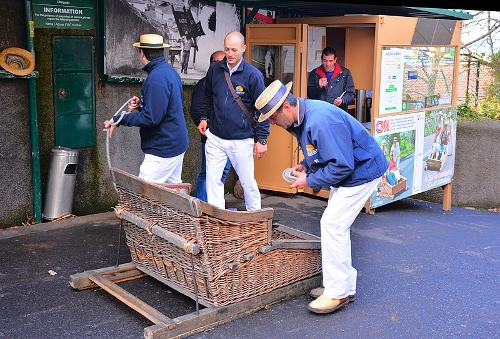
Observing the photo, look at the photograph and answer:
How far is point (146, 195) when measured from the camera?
169 inches

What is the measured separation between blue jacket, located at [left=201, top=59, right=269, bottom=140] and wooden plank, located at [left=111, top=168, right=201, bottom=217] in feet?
4.49

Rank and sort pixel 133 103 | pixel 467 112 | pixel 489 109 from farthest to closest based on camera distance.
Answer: pixel 489 109 < pixel 467 112 < pixel 133 103

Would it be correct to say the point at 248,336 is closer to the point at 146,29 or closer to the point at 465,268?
the point at 465,268

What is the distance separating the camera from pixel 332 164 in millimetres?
4047

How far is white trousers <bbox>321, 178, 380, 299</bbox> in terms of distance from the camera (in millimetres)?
4285

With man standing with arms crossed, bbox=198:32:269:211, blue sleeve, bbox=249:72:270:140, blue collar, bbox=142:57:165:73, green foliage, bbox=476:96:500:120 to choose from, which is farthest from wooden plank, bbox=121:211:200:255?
green foliage, bbox=476:96:500:120

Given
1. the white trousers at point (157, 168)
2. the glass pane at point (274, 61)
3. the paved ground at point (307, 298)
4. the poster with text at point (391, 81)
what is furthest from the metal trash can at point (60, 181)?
the poster with text at point (391, 81)

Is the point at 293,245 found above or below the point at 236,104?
below

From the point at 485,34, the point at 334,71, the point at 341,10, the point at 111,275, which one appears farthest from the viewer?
the point at 485,34

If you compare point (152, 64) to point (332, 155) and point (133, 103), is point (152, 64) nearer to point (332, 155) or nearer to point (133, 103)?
point (133, 103)

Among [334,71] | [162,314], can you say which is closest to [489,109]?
[334,71]

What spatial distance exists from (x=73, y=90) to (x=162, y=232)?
9.48ft

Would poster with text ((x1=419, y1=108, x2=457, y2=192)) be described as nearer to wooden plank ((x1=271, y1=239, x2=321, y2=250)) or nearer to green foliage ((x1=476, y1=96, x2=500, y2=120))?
green foliage ((x1=476, y1=96, x2=500, y2=120))

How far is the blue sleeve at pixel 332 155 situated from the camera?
159 inches
